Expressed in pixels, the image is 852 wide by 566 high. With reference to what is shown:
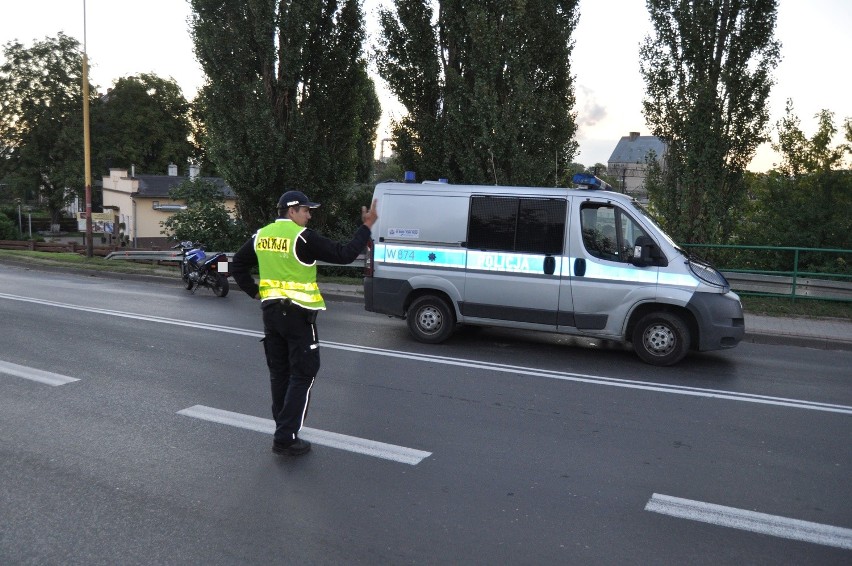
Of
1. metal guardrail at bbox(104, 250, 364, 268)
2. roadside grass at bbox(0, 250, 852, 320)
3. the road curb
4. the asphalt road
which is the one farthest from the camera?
metal guardrail at bbox(104, 250, 364, 268)

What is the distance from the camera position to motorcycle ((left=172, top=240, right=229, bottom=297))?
15469 mm

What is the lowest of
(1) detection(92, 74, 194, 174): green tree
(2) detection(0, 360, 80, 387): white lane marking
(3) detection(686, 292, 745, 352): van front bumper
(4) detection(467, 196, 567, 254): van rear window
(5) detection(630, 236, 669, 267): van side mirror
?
(2) detection(0, 360, 80, 387): white lane marking

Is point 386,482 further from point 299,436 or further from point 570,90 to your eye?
point 570,90

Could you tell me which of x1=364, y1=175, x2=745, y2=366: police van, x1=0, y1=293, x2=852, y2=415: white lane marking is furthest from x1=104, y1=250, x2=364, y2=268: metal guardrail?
x1=364, y1=175, x2=745, y2=366: police van

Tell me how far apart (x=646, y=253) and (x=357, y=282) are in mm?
9419

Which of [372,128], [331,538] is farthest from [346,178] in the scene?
[372,128]

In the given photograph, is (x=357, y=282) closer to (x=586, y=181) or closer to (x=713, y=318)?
(x=586, y=181)

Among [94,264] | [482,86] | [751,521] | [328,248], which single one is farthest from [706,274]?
[94,264]

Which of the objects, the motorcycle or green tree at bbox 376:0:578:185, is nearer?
the motorcycle

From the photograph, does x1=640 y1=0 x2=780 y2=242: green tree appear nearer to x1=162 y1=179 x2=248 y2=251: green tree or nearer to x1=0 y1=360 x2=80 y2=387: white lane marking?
x1=162 y1=179 x2=248 y2=251: green tree

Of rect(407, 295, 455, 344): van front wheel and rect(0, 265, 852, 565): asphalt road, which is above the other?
rect(407, 295, 455, 344): van front wheel

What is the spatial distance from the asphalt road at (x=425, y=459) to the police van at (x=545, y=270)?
51 cm

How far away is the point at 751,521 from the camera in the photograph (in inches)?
170

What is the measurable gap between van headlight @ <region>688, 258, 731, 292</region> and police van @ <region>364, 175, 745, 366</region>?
0.07 ft
